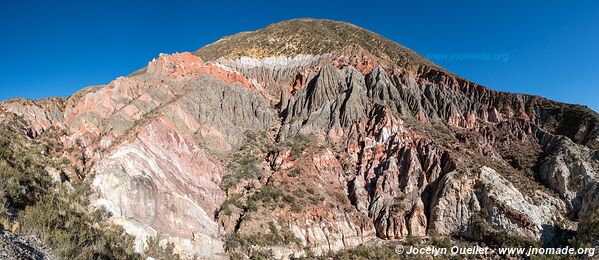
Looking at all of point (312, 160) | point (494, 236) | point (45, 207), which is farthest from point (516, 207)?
point (45, 207)

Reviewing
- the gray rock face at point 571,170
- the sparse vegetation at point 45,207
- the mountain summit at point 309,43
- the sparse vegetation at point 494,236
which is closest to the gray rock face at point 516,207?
the sparse vegetation at point 494,236

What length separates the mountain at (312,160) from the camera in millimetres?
27109

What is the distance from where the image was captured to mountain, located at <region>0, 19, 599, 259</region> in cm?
2711

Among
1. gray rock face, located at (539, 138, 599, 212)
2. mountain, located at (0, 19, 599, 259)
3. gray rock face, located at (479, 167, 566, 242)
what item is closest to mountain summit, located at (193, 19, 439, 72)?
mountain, located at (0, 19, 599, 259)

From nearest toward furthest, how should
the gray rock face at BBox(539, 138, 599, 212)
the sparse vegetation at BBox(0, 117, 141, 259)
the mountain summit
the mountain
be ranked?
the sparse vegetation at BBox(0, 117, 141, 259) < the mountain < the gray rock face at BBox(539, 138, 599, 212) < the mountain summit

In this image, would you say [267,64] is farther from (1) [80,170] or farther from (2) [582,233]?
(2) [582,233]

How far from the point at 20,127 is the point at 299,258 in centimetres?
2339

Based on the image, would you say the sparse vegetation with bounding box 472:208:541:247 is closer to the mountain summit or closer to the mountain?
the mountain

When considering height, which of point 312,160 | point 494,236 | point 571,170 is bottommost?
point 494,236

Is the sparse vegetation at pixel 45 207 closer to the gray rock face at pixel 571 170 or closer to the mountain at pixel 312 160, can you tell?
the mountain at pixel 312 160

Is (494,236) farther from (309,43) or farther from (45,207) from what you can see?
(309,43)

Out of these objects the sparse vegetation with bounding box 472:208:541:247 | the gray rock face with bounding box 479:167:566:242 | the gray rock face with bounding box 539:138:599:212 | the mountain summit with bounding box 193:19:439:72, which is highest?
the mountain summit with bounding box 193:19:439:72

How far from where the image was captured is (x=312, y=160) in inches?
1485

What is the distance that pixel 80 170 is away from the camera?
27250 millimetres
